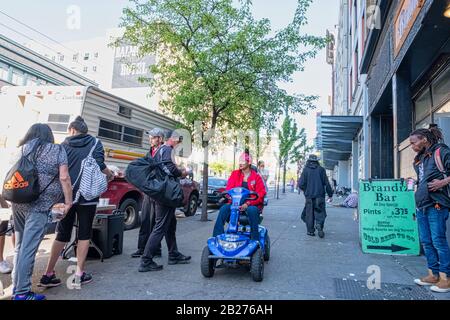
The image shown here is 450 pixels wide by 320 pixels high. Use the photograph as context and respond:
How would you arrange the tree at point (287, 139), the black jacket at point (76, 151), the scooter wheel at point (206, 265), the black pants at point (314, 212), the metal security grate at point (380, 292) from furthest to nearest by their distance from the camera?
the tree at point (287, 139) < the black pants at point (314, 212) < the scooter wheel at point (206, 265) < the black jacket at point (76, 151) < the metal security grate at point (380, 292)

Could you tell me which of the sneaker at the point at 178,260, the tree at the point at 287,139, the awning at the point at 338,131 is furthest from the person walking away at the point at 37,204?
the tree at the point at 287,139

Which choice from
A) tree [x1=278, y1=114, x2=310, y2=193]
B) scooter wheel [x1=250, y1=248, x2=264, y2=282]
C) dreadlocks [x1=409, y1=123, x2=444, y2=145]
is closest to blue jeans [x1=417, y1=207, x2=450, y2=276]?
dreadlocks [x1=409, y1=123, x2=444, y2=145]

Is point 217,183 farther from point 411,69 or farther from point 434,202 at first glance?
point 434,202

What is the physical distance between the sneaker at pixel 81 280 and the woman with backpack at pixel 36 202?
1.52ft

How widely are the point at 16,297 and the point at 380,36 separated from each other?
10.4 metres

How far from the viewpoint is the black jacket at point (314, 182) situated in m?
7.76

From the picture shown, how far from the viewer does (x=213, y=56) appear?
9852 mm

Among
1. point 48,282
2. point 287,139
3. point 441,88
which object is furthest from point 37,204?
point 287,139

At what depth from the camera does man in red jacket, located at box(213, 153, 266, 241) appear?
14.7 ft

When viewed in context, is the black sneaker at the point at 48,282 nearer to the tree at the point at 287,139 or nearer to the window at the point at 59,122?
the window at the point at 59,122

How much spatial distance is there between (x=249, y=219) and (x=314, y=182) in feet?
12.5

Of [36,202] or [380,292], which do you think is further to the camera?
[380,292]

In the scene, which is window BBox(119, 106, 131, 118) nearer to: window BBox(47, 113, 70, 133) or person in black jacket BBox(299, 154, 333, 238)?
window BBox(47, 113, 70, 133)

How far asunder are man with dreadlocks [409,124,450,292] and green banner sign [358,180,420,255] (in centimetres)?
171
